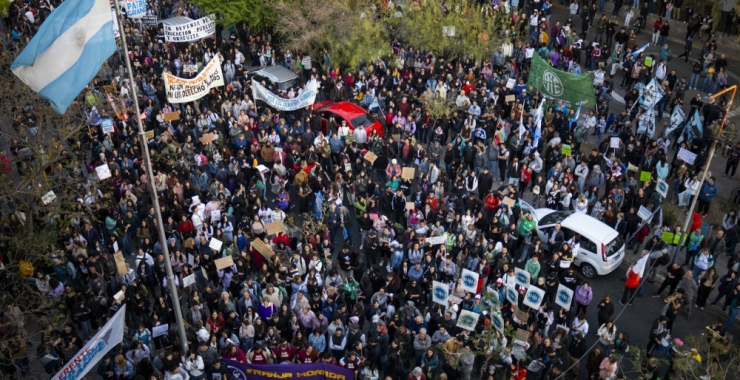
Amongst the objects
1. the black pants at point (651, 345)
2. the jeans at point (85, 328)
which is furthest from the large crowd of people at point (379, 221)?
the black pants at point (651, 345)

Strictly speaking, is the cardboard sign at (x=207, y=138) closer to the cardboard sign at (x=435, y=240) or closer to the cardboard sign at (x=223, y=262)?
the cardboard sign at (x=223, y=262)

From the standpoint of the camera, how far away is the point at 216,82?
23203mm

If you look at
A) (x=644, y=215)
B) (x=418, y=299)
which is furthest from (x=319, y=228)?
(x=644, y=215)

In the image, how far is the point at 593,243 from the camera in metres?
18.8

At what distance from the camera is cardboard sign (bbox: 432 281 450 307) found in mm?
16344

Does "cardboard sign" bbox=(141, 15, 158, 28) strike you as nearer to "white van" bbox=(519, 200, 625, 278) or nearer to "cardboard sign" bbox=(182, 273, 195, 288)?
"cardboard sign" bbox=(182, 273, 195, 288)

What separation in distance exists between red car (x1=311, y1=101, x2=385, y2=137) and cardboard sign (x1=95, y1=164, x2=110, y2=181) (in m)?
7.35

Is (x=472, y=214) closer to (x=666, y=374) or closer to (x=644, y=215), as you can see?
(x=644, y=215)

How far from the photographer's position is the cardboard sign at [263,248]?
58.7 ft

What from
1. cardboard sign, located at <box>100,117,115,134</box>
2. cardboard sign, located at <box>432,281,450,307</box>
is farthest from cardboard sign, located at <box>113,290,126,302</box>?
cardboard sign, located at <box>100,117,115,134</box>

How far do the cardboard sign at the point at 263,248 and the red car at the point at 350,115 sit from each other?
7.14 meters

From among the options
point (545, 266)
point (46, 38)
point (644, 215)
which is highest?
point (46, 38)

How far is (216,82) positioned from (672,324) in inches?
584

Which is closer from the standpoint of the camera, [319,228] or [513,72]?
[319,228]
